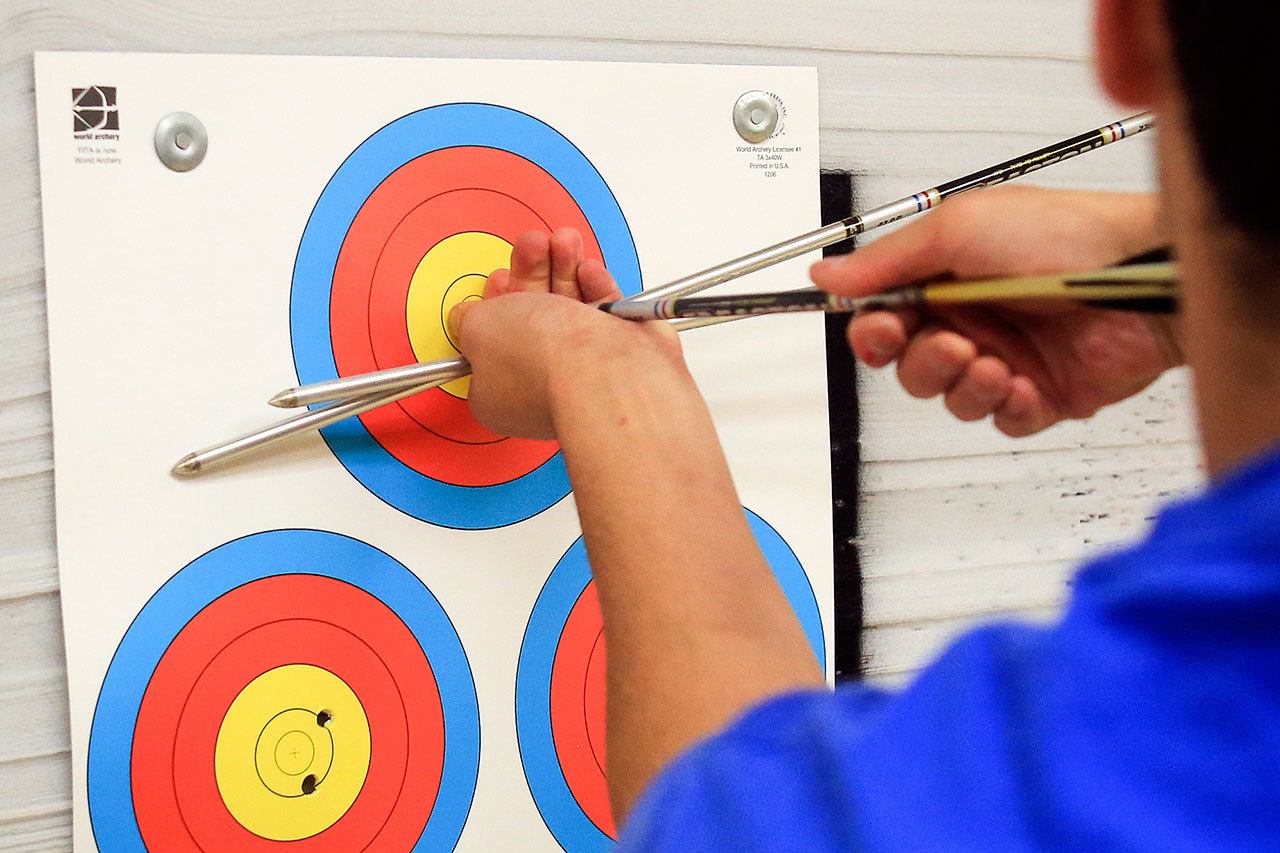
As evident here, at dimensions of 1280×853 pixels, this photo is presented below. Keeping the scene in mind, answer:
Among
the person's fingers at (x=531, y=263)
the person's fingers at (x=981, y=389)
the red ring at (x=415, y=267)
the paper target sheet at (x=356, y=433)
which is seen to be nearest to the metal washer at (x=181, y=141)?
the paper target sheet at (x=356, y=433)

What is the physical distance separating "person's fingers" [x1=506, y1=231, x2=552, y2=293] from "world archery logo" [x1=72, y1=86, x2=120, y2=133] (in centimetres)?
26

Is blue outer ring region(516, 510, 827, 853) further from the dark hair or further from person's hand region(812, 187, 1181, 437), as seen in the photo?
the dark hair

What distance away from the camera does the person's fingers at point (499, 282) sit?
748 mm

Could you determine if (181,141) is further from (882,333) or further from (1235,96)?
(1235,96)

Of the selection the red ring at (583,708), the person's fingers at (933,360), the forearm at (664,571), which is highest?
the person's fingers at (933,360)

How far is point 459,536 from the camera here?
76 cm

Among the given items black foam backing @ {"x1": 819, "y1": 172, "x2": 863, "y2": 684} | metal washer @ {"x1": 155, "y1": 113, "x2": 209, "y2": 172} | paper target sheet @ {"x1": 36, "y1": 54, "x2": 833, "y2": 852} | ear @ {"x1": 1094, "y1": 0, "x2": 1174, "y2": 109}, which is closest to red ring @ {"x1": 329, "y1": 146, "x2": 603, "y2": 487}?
paper target sheet @ {"x1": 36, "y1": 54, "x2": 833, "y2": 852}

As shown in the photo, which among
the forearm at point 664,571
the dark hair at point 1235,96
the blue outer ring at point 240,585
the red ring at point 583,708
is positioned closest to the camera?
the dark hair at point 1235,96

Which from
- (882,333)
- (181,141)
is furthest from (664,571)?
(181,141)

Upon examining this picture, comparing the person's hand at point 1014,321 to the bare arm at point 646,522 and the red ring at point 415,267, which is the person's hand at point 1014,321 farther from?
the red ring at point 415,267

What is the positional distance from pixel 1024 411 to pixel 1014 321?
56mm

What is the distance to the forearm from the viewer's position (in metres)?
0.46

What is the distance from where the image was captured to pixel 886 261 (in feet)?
1.92

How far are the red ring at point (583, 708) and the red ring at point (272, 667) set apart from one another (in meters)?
0.09
